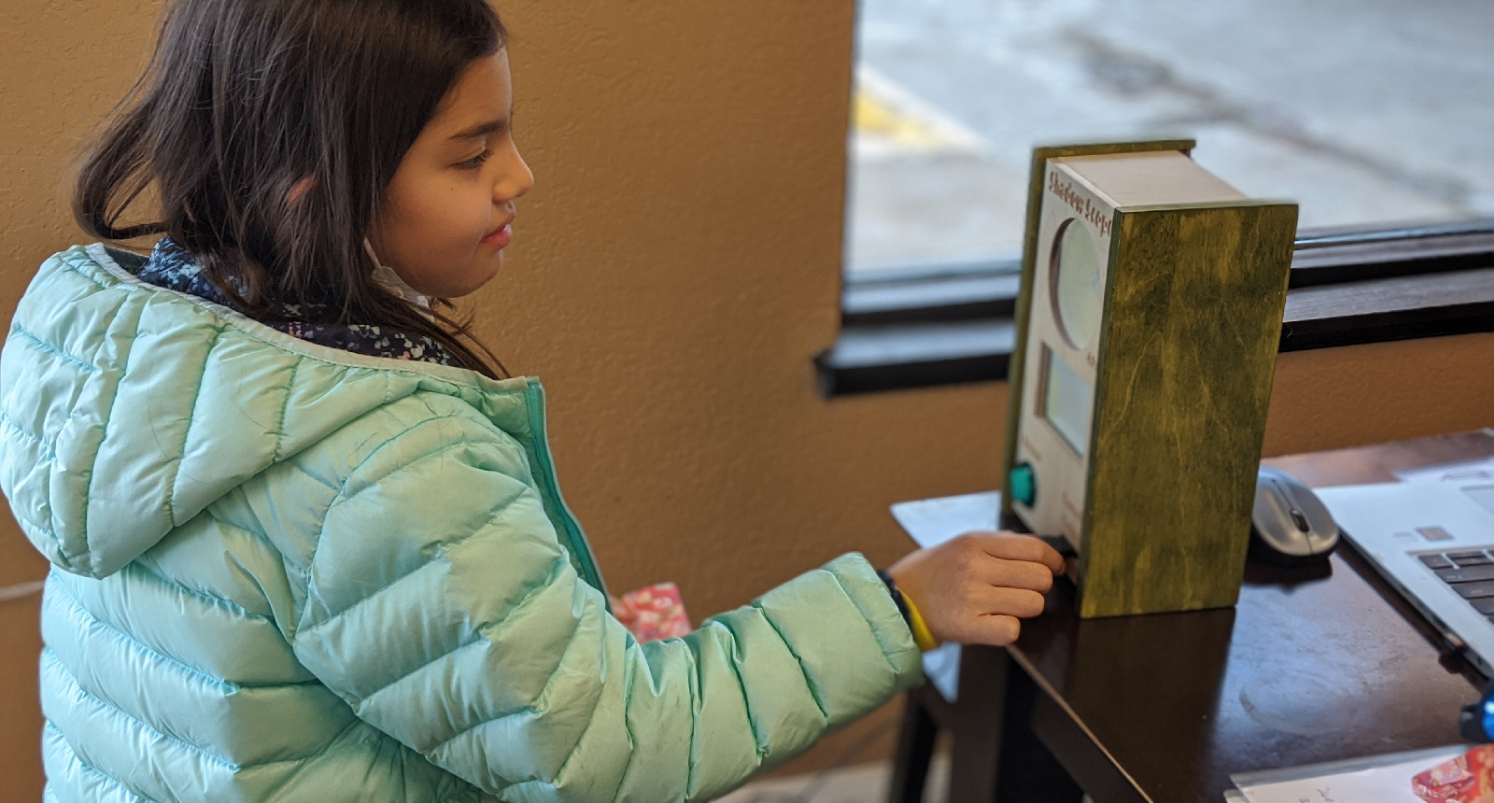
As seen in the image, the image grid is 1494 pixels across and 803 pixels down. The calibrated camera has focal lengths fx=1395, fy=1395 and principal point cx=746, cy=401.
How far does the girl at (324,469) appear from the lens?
75 centimetres

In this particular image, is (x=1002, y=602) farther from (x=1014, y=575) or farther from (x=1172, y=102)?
(x=1172, y=102)

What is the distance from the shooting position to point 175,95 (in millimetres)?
801

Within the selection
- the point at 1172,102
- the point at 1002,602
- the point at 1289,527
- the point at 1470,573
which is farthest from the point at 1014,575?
the point at 1172,102

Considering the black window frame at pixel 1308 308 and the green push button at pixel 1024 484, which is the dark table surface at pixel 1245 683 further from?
the black window frame at pixel 1308 308

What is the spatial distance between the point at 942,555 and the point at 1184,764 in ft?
0.67

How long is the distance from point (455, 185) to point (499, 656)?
0.89 feet

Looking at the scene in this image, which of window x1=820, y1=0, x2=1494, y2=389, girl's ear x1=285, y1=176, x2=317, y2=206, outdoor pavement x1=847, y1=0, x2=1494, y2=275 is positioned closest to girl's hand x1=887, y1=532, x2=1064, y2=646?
girl's ear x1=285, y1=176, x2=317, y2=206

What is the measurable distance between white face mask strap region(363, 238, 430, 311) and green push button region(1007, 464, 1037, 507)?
0.47 metres

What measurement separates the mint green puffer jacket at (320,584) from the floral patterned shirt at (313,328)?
0.07 ft

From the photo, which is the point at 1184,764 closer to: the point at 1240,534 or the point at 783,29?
the point at 1240,534

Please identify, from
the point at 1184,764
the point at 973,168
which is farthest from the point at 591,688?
the point at 973,168

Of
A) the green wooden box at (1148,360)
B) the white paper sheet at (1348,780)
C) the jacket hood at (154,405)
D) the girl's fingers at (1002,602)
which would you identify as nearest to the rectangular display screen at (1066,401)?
the green wooden box at (1148,360)

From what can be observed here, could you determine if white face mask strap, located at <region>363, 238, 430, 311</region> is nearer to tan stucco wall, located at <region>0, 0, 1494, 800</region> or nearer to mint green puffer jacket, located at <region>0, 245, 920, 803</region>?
mint green puffer jacket, located at <region>0, 245, 920, 803</region>

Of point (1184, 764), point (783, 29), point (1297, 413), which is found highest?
point (783, 29)
